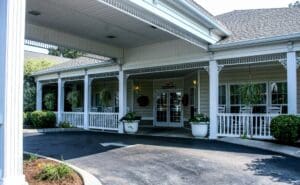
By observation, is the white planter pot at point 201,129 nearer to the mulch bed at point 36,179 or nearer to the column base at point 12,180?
the mulch bed at point 36,179

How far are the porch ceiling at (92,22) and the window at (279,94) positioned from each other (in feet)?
17.0

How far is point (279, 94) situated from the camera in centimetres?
1327

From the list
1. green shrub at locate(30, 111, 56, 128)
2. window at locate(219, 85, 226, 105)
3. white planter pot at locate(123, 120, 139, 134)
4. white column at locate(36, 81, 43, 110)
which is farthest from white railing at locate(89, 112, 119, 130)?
white column at locate(36, 81, 43, 110)

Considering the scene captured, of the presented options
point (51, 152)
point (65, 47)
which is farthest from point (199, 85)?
point (51, 152)

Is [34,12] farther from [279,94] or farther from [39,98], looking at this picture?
[39,98]

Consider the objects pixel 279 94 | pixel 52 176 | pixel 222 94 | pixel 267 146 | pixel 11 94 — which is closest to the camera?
pixel 11 94

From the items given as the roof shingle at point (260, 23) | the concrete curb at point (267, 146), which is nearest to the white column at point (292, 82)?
the roof shingle at point (260, 23)

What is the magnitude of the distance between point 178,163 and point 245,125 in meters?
5.08

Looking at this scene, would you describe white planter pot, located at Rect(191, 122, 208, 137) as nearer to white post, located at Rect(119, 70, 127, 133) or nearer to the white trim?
the white trim

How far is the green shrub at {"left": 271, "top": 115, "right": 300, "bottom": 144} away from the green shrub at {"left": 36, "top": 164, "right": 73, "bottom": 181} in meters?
6.94

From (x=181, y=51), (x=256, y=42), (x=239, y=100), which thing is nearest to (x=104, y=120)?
(x=181, y=51)

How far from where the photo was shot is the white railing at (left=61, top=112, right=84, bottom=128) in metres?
17.8

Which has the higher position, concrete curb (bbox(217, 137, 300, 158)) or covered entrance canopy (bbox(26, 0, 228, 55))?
covered entrance canopy (bbox(26, 0, 228, 55))

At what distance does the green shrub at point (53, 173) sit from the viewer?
5.80m
